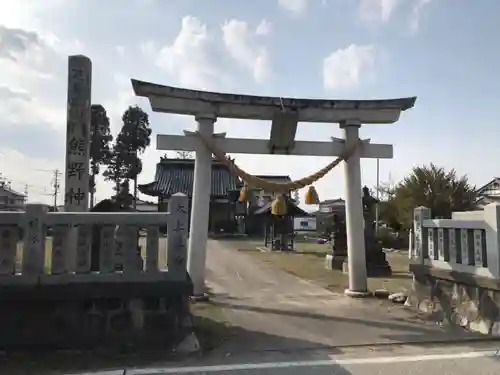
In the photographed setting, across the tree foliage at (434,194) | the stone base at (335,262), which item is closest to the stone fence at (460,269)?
the stone base at (335,262)

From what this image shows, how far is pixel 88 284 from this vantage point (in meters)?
5.40

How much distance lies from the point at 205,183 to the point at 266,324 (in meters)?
3.11

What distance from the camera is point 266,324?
6754 millimetres

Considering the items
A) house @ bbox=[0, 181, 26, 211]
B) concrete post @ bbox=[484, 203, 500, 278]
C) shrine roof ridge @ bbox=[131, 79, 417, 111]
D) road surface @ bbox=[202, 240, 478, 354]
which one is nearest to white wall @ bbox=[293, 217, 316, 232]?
house @ bbox=[0, 181, 26, 211]

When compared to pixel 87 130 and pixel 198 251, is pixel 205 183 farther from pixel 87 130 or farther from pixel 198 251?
pixel 87 130

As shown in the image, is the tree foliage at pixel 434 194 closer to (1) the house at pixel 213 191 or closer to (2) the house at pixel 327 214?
(2) the house at pixel 327 214

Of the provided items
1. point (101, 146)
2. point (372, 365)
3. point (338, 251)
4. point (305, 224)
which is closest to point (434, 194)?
point (338, 251)

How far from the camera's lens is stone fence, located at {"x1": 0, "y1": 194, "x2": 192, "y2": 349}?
208 inches

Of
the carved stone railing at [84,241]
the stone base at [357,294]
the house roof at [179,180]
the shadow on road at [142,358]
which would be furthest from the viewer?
the house roof at [179,180]

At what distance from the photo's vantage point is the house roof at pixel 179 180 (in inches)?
1335

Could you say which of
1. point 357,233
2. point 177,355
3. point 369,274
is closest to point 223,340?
point 177,355

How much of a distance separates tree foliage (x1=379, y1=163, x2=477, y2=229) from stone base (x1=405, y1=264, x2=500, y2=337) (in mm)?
14940

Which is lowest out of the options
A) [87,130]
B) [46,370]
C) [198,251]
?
[46,370]

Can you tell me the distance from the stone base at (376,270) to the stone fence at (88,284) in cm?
885
